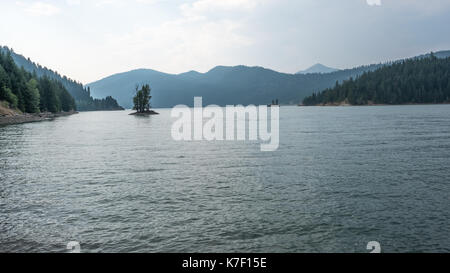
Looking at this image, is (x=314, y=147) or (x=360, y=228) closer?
(x=360, y=228)

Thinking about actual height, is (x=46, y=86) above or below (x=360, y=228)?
above

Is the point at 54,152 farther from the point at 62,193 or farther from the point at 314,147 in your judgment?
the point at 314,147

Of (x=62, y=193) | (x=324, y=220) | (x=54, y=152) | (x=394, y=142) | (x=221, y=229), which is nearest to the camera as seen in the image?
(x=221, y=229)

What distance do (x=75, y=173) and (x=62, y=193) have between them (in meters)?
7.36

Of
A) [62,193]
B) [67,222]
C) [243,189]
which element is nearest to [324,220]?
[243,189]

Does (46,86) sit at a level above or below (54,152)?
above

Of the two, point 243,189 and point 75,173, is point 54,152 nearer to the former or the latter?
point 75,173

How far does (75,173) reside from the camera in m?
29.0

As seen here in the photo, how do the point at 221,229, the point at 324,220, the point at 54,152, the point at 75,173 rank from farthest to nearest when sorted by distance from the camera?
1. the point at 54,152
2. the point at 75,173
3. the point at 324,220
4. the point at 221,229

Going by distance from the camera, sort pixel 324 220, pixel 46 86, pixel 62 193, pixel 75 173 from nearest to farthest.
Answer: pixel 324 220
pixel 62 193
pixel 75 173
pixel 46 86

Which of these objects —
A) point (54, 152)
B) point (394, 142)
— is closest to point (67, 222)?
point (54, 152)
